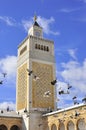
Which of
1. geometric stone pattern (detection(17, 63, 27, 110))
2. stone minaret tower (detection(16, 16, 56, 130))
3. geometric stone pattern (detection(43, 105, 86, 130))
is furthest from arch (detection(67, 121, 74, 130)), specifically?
geometric stone pattern (detection(17, 63, 27, 110))

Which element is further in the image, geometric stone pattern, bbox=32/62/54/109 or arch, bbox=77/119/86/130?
geometric stone pattern, bbox=32/62/54/109

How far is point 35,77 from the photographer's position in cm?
2570

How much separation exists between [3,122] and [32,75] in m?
5.23

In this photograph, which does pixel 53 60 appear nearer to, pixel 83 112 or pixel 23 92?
pixel 23 92

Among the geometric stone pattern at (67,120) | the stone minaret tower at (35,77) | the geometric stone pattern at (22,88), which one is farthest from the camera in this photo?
the geometric stone pattern at (22,88)

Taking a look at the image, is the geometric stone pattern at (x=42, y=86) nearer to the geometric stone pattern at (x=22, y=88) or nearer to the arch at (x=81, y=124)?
the geometric stone pattern at (x=22, y=88)

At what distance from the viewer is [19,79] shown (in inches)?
1113

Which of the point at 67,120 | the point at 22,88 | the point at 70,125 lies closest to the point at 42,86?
the point at 22,88

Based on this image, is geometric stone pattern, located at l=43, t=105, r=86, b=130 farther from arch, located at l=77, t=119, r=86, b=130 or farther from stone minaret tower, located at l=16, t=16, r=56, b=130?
stone minaret tower, located at l=16, t=16, r=56, b=130

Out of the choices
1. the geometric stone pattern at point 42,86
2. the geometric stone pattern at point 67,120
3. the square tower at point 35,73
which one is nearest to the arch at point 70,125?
the geometric stone pattern at point 67,120

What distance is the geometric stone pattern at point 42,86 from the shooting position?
2567cm

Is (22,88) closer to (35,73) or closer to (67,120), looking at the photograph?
(35,73)

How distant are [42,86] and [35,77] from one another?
1258mm

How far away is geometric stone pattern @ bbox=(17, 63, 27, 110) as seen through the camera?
86.3 feet
